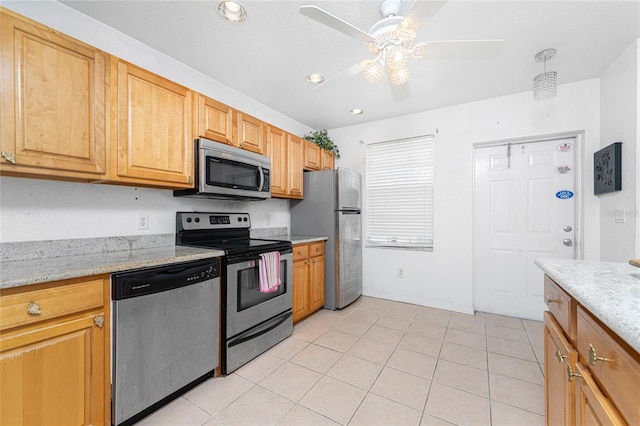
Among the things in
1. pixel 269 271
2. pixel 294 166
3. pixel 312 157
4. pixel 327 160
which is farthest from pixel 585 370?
pixel 327 160

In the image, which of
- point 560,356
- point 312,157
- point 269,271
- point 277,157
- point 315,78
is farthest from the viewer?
point 312,157

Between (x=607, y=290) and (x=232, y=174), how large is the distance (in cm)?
243

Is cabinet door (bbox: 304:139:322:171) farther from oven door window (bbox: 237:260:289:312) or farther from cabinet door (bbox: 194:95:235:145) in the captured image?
oven door window (bbox: 237:260:289:312)

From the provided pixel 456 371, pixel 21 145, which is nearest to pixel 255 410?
pixel 456 371

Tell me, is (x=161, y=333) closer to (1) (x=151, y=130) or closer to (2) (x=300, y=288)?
(1) (x=151, y=130)

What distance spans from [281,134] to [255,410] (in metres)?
2.58

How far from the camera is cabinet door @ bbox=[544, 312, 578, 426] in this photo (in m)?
0.98

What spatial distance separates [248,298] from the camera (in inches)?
86.7

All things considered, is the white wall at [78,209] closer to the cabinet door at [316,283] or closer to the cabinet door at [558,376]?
the cabinet door at [316,283]

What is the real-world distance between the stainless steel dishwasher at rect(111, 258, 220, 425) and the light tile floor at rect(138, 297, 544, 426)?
6.0 inches

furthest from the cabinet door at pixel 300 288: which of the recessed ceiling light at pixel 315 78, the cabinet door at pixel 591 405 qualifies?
the cabinet door at pixel 591 405

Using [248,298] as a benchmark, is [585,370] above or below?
above

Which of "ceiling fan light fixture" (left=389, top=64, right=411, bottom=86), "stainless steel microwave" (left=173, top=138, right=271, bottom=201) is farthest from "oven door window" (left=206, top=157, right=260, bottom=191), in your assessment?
"ceiling fan light fixture" (left=389, top=64, right=411, bottom=86)

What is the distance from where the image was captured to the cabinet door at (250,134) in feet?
8.49
